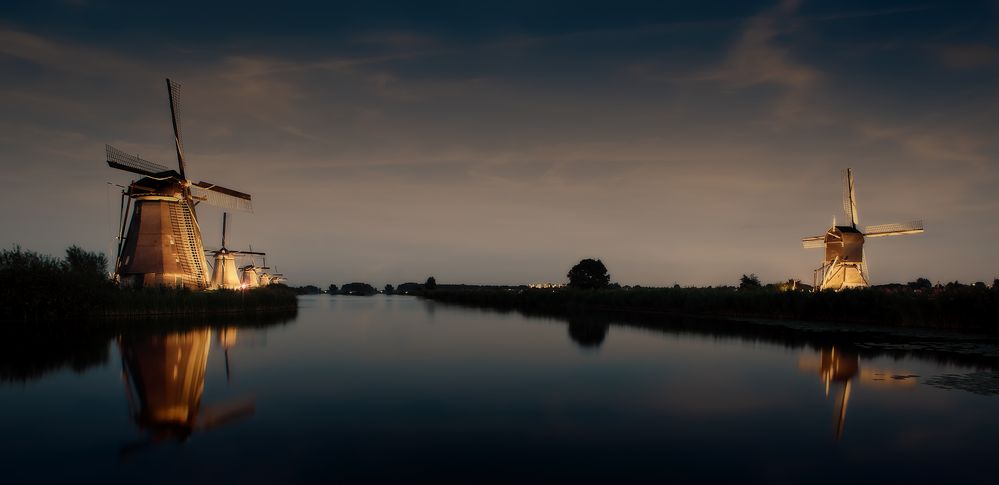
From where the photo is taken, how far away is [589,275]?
75500 mm

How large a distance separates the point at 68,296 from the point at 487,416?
72.5 ft

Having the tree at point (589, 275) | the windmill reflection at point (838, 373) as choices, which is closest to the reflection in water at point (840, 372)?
the windmill reflection at point (838, 373)

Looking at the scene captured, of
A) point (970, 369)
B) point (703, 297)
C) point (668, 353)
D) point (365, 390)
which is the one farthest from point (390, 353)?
point (703, 297)

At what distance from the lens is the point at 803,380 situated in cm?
1091

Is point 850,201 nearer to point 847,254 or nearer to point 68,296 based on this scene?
point 847,254

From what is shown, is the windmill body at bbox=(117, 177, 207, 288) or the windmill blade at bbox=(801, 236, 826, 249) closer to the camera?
the windmill body at bbox=(117, 177, 207, 288)

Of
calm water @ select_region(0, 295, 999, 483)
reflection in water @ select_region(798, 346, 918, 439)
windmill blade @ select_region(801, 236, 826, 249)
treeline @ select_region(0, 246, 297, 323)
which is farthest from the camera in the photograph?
windmill blade @ select_region(801, 236, 826, 249)

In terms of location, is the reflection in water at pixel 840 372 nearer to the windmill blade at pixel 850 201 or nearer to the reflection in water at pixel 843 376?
the reflection in water at pixel 843 376

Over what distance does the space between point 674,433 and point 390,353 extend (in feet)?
32.8

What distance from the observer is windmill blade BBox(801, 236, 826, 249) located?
39.0m

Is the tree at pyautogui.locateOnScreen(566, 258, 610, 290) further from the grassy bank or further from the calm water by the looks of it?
the calm water

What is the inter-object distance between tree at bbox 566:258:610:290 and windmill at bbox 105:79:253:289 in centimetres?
5304

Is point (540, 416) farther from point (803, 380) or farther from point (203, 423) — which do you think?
point (803, 380)

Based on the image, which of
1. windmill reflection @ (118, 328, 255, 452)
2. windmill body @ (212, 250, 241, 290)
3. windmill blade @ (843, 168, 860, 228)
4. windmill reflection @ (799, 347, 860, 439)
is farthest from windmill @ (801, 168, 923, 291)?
windmill body @ (212, 250, 241, 290)
